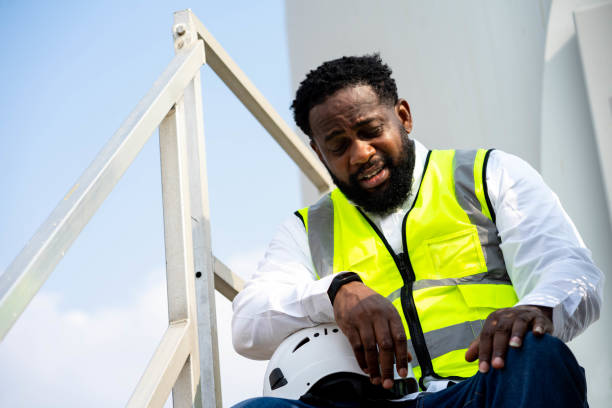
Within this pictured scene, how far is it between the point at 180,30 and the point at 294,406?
3.21 ft

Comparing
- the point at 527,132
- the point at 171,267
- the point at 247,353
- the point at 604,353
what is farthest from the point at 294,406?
the point at 527,132

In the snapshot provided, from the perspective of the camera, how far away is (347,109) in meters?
1.72

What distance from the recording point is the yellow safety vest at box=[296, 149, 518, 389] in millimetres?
1415

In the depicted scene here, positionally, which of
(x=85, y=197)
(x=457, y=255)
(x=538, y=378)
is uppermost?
(x=85, y=197)

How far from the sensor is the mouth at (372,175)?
5.51 feet

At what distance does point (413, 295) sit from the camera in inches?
58.4

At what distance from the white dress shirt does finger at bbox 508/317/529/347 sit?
132 mm

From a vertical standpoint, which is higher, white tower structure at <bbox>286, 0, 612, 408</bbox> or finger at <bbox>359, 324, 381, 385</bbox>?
white tower structure at <bbox>286, 0, 612, 408</bbox>

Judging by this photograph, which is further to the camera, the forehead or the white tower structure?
the white tower structure

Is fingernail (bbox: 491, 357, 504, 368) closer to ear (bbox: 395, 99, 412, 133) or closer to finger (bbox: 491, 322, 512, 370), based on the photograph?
finger (bbox: 491, 322, 512, 370)

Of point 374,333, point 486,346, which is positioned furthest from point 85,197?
point 486,346

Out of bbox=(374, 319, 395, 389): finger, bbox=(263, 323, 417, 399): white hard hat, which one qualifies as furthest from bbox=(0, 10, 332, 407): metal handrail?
bbox=(374, 319, 395, 389): finger

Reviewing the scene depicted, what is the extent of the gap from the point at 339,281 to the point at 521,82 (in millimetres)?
2170

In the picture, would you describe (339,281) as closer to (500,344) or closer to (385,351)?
(385,351)
